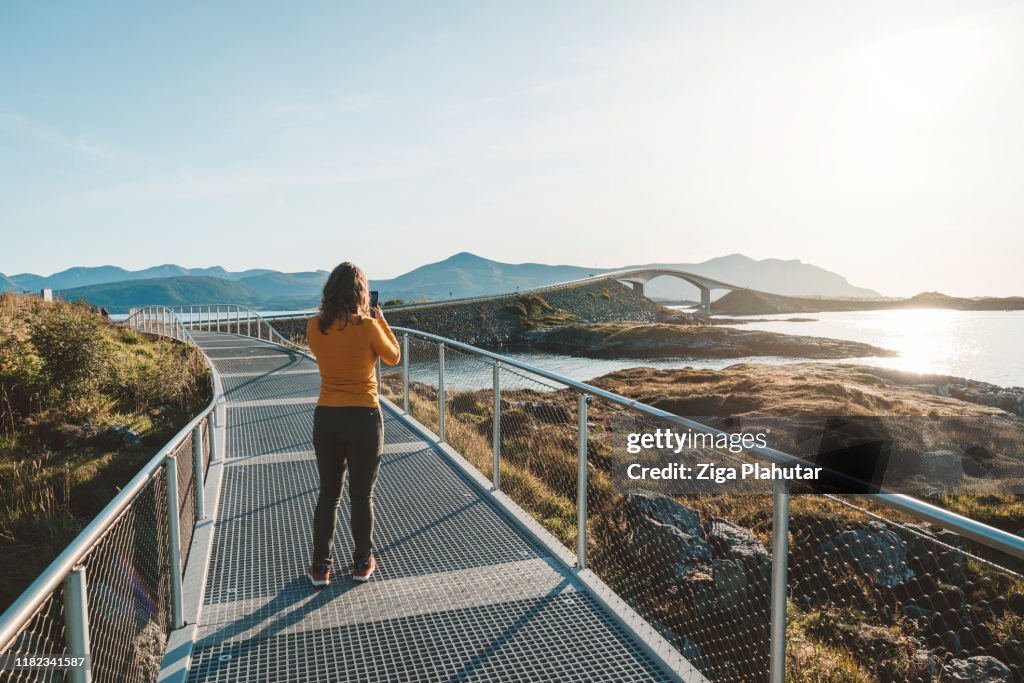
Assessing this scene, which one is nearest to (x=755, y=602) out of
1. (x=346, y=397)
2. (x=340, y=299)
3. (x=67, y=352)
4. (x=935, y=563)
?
(x=935, y=563)

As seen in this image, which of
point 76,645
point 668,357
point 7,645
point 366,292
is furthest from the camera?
point 668,357

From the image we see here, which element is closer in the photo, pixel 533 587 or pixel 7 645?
pixel 7 645

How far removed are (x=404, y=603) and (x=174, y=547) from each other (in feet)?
4.04

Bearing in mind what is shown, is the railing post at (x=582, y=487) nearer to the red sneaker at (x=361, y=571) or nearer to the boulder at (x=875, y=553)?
the red sneaker at (x=361, y=571)

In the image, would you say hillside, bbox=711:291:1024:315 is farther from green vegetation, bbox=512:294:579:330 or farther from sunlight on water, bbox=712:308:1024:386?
green vegetation, bbox=512:294:579:330

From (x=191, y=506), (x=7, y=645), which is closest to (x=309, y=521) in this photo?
(x=191, y=506)

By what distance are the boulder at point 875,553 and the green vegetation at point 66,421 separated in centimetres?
873

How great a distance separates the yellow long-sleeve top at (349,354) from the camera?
3.54m

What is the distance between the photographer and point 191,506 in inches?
182

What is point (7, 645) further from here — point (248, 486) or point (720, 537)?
point (720, 537)

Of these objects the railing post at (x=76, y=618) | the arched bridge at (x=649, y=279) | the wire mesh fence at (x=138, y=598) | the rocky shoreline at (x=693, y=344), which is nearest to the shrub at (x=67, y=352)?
the wire mesh fence at (x=138, y=598)

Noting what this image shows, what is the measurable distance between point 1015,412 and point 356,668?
2898 centimetres

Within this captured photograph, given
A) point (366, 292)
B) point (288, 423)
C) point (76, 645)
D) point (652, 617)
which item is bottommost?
point (652, 617)

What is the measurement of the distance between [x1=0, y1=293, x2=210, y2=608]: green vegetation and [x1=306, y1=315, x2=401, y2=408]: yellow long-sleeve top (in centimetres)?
595
